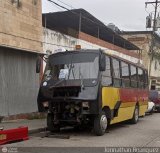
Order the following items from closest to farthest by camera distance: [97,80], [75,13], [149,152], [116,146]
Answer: [149,152] → [116,146] → [97,80] → [75,13]

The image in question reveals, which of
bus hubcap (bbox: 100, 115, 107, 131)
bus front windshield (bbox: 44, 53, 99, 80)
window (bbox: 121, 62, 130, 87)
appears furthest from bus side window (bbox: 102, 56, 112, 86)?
window (bbox: 121, 62, 130, 87)

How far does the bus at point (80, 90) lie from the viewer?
14164 millimetres

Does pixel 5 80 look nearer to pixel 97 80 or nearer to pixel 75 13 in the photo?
pixel 97 80

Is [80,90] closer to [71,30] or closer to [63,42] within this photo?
[63,42]

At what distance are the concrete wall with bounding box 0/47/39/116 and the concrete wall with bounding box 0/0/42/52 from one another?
41cm

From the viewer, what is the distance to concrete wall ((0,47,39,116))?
57.8 feet

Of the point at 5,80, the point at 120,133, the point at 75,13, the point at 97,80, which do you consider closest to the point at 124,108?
the point at 120,133

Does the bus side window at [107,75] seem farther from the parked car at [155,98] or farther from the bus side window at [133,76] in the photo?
the parked car at [155,98]

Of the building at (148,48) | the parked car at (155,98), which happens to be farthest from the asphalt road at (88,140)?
the building at (148,48)

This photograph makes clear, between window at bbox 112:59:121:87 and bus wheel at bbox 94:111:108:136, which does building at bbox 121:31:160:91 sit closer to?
window at bbox 112:59:121:87

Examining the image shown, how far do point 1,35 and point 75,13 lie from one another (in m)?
8.84

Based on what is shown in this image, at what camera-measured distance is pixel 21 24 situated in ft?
62.1

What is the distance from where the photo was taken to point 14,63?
18.4 metres

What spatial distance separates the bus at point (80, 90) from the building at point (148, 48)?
108 ft
